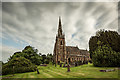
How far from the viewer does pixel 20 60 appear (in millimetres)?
17125

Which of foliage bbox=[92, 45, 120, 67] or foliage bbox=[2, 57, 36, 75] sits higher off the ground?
foliage bbox=[92, 45, 120, 67]

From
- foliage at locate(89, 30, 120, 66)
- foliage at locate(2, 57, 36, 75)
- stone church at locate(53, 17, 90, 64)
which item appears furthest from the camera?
stone church at locate(53, 17, 90, 64)

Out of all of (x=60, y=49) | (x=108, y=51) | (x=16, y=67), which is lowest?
(x=16, y=67)

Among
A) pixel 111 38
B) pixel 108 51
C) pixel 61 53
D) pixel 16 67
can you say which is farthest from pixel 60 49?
pixel 108 51

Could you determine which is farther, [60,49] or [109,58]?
[60,49]

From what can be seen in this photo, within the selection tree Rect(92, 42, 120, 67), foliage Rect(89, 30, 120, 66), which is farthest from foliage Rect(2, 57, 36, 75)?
tree Rect(92, 42, 120, 67)

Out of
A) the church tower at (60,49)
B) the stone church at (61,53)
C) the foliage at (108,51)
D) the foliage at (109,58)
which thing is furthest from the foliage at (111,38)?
the church tower at (60,49)

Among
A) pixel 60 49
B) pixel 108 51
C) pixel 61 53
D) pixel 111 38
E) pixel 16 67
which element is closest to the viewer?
pixel 16 67

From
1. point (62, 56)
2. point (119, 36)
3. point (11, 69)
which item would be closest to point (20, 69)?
point (11, 69)

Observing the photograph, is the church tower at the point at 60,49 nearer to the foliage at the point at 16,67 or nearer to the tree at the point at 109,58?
the foliage at the point at 16,67

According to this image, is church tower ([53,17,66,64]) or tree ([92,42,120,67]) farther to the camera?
church tower ([53,17,66,64])

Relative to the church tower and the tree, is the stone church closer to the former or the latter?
the church tower

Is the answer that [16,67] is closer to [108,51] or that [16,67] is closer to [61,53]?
[108,51]

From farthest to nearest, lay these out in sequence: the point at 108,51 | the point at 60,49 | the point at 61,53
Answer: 1. the point at 60,49
2. the point at 61,53
3. the point at 108,51
